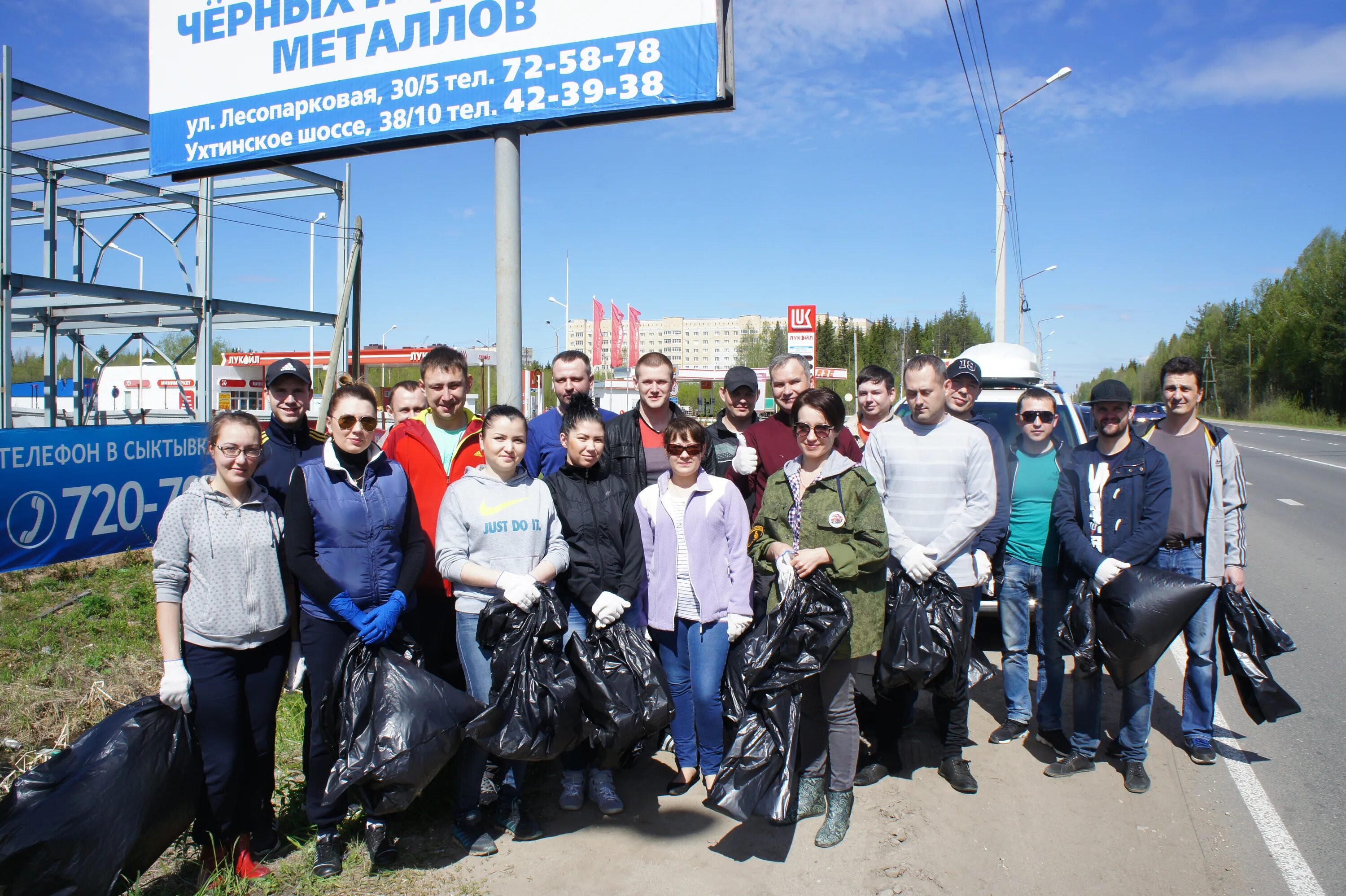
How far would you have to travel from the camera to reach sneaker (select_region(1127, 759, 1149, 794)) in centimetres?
375

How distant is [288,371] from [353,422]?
1133mm

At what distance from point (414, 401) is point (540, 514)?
1.58 metres

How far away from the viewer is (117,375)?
115 ft

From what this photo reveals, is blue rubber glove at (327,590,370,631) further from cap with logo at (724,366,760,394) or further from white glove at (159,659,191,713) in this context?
cap with logo at (724,366,760,394)

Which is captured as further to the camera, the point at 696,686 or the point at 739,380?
the point at 739,380

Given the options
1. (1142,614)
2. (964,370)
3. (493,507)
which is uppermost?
(964,370)

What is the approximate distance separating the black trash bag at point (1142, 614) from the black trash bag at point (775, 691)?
1.34m

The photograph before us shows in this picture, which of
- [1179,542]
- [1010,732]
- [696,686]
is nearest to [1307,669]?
[1179,542]

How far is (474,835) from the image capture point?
3250mm

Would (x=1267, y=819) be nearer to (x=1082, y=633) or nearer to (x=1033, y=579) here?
(x=1082, y=633)

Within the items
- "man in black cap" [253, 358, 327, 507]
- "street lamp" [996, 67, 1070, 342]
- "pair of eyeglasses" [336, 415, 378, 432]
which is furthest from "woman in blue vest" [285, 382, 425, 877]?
"street lamp" [996, 67, 1070, 342]

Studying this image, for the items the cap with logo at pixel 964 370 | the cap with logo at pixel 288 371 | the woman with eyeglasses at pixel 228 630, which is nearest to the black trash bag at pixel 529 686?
the woman with eyeglasses at pixel 228 630

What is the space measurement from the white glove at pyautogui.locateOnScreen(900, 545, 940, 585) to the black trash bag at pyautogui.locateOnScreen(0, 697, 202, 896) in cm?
301

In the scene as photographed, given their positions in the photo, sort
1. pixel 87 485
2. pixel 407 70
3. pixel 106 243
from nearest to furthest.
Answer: pixel 407 70 < pixel 87 485 < pixel 106 243
